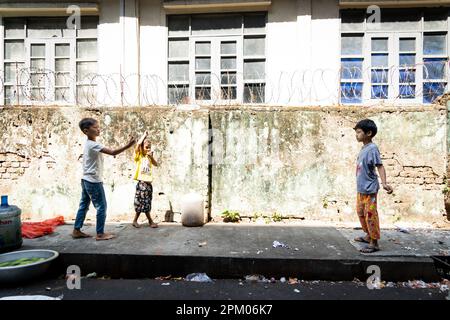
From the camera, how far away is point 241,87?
8.54m

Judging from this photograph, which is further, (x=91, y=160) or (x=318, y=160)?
(x=318, y=160)

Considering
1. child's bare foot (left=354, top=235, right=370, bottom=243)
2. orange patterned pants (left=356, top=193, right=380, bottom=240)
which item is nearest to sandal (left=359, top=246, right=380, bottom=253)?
orange patterned pants (left=356, top=193, right=380, bottom=240)

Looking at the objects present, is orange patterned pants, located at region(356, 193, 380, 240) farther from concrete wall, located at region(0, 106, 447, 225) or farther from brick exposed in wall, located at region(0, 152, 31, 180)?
brick exposed in wall, located at region(0, 152, 31, 180)

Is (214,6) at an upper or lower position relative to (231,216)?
upper

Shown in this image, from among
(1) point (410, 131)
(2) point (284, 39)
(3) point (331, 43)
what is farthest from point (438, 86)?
(2) point (284, 39)

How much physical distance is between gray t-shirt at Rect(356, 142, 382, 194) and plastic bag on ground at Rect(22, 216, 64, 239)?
4.64m

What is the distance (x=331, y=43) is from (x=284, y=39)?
1.17 meters

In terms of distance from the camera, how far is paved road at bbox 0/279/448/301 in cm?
334

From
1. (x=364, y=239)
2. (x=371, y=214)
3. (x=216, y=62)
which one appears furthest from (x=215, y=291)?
(x=216, y=62)

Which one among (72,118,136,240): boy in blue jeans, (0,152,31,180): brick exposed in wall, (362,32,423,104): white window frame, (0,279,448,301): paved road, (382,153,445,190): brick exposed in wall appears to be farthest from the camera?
(362,32,423,104): white window frame

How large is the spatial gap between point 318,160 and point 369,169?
1827 mm

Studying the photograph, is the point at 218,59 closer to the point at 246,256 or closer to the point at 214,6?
the point at 214,6

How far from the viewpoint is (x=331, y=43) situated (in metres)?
8.16

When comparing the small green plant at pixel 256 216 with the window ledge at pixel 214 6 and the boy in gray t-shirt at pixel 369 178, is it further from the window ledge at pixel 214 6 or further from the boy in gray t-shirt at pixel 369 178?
the window ledge at pixel 214 6
